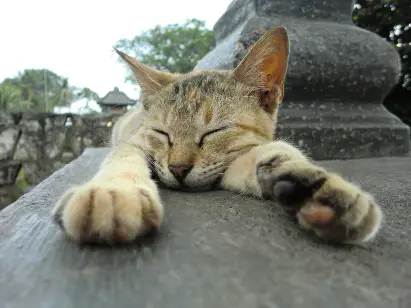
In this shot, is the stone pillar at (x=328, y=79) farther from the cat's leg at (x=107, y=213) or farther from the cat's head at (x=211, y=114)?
the cat's leg at (x=107, y=213)

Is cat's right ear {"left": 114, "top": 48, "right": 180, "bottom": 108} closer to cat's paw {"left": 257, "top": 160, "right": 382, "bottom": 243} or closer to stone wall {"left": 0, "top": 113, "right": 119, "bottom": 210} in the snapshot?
cat's paw {"left": 257, "top": 160, "right": 382, "bottom": 243}

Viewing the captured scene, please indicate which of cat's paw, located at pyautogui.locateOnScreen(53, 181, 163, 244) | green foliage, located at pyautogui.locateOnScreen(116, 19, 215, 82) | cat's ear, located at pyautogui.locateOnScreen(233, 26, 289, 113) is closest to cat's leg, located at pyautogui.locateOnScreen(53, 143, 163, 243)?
cat's paw, located at pyautogui.locateOnScreen(53, 181, 163, 244)

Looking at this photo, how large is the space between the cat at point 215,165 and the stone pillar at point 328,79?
634 mm

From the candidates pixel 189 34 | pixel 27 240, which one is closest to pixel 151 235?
pixel 27 240

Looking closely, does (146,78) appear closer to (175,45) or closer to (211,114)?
(211,114)

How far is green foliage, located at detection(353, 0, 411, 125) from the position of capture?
4.66 m

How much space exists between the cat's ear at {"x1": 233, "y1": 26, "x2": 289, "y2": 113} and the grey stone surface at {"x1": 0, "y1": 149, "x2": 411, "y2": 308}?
2.43ft

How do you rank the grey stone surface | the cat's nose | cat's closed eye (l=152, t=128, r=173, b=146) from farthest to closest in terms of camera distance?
cat's closed eye (l=152, t=128, r=173, b=146), the cat's nose, the grey stone surface

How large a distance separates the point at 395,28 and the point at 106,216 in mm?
5569

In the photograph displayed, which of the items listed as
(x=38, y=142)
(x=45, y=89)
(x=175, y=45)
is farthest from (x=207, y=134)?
(x=45, y=89)

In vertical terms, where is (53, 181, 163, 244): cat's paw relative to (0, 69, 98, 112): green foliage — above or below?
below

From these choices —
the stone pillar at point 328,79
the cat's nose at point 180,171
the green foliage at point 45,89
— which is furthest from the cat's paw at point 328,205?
the green foliage at point 45,89

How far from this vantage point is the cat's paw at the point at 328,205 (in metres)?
0.61

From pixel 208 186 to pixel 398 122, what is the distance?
1694mm
